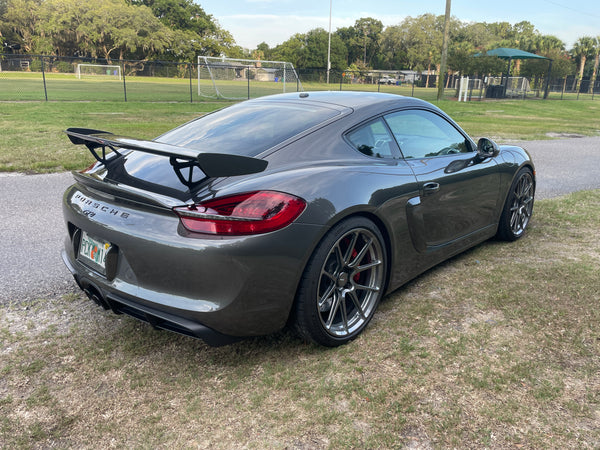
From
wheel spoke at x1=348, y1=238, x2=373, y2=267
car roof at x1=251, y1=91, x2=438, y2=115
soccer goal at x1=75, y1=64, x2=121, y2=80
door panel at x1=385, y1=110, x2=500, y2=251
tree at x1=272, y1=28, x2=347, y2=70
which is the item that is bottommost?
wheel spoke at x1=348, y1=238, x2=373, y2=267

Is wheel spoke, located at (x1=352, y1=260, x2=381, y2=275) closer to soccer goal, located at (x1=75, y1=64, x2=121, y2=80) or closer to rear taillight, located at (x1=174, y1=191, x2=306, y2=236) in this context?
rear taillight, located at (x1=174, y1=191, x2=306, y2=236)

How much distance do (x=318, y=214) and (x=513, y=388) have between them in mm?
1310

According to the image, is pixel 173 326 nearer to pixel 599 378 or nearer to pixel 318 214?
pixel 318 214

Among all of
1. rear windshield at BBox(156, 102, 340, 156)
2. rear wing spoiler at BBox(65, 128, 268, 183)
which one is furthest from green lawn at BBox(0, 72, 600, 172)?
rear wing spoiler at BBox(65, 128, 268, 183)

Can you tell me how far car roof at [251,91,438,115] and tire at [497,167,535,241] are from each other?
137 centimetres

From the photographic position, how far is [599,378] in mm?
2533

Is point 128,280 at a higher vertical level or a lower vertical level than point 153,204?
lower

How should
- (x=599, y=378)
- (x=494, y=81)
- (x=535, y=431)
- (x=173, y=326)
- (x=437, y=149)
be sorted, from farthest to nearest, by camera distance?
(x=494, y=81), (x=437, y=149), (x=599, y=378), (x=173, y=326), (x=535, y=431)

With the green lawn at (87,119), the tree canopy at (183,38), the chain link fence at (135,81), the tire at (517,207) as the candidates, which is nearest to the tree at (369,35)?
the tree canopy at (183,38)

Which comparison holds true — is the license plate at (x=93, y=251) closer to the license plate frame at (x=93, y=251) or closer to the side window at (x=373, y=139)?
the license plate frame at (x=93, y=251)

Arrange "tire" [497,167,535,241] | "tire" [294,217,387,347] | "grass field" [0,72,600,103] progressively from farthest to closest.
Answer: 1. "grass field" [0,72,600,103]
2. "tire" [497,167,535,241]
3. "tire" [294,217,387,347]

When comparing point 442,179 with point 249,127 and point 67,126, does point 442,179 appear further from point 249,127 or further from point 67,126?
point 67,126

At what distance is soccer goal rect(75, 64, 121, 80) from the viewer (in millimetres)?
29461

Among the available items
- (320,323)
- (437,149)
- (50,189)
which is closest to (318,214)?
(320,323)
